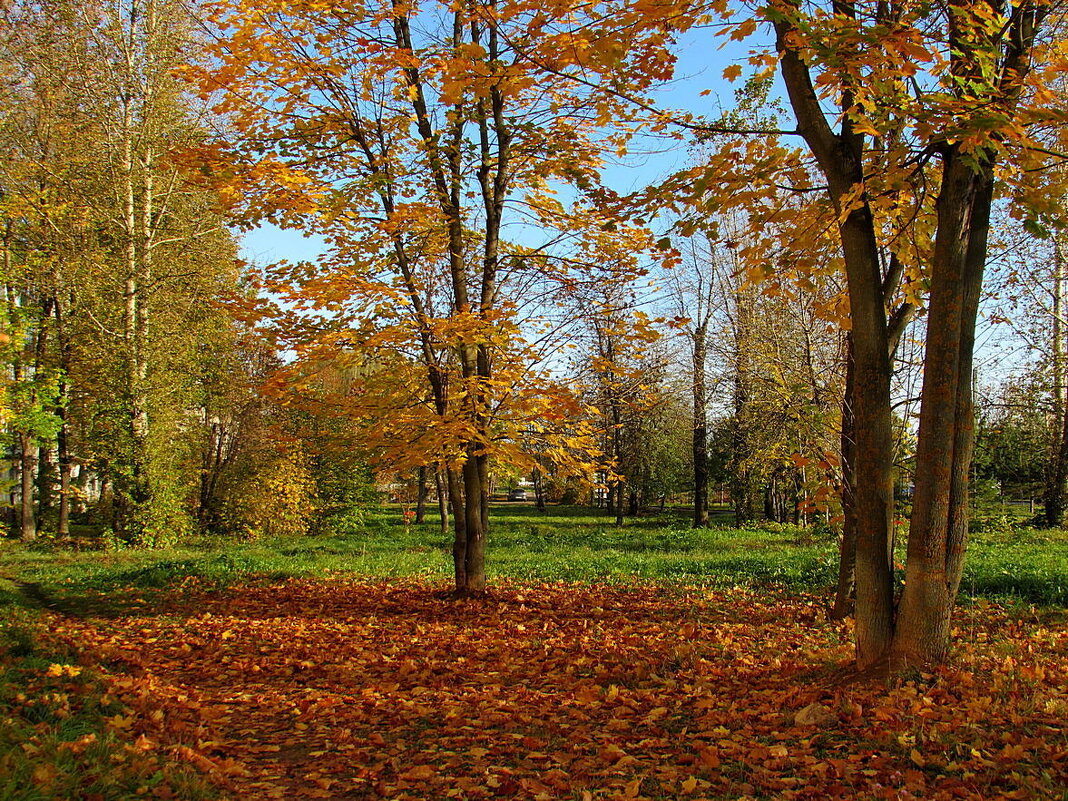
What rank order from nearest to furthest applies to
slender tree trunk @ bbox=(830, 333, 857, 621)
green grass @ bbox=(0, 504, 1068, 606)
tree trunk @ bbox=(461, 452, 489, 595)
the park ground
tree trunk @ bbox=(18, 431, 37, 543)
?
the park ground < slender tree trunk @ bbox=(830, 333, 857, 621) < tree trunk @ bbox=(461, 452, 489, 595) < green grass @ bbox=(0, 504, 1068, 606) < tree trunk @ bbox=(18, 431, 37, 543)

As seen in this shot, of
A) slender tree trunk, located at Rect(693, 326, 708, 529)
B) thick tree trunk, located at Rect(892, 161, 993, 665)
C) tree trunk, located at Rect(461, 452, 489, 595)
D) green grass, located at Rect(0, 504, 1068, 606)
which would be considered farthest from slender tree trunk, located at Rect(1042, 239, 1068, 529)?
thick tree trunk, located at Rect(892, 161, 993, 665)

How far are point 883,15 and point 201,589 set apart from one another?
430 inches

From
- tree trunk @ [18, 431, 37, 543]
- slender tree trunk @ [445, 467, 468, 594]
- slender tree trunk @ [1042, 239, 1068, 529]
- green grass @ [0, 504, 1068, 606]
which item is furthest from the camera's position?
tree trunk @ [18, 431, 37, 543]

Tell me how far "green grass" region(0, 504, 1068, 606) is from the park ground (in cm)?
14

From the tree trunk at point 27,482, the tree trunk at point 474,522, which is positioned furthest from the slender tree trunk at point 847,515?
the tree trunk at point 27,482

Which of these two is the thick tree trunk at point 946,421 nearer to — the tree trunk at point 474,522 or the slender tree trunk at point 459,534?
the tree trunk at point 474,522

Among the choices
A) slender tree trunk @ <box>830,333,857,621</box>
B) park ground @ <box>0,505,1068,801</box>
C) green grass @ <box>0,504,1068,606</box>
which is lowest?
green grass @ <box>0,504,1068,606</box>

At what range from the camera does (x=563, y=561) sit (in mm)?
14234

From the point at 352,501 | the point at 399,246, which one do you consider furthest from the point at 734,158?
the point at 352,501

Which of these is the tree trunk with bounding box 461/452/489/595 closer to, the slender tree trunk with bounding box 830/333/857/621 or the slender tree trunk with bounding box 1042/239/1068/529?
the slender tree trunk with bounding box 830/333/857/621

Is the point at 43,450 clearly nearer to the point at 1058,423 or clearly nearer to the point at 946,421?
the point at 946,421

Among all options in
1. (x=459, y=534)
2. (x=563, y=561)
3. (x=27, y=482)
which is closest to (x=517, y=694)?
(x=459, y=534)

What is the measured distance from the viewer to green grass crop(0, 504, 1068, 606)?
10227mm

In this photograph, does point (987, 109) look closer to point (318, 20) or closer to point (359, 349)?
point (359, 349)
